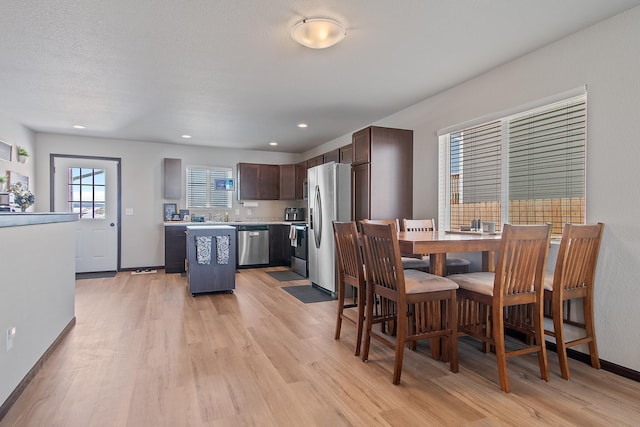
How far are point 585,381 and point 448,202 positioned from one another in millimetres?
2082

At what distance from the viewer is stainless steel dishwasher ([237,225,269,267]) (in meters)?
Result: 6.76

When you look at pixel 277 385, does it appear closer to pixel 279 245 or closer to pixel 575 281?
pixel 575 281

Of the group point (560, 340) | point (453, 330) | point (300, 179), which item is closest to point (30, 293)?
point (453, 330)

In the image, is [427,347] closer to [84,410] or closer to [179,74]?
[84,410]

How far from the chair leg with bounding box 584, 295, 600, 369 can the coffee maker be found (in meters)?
5.44

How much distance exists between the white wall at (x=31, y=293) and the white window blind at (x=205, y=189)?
3707mm

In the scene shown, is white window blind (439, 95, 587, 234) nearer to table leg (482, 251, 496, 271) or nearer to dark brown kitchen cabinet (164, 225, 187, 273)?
table leg (482, 251, 496, 271)

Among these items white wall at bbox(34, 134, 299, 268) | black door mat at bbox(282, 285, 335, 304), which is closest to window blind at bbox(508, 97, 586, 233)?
black door mat at bbox(282, 285, 335, 304)

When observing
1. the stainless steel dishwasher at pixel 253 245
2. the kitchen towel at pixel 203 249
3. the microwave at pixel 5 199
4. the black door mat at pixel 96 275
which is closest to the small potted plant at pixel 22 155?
the black door mat at pixel 96 275

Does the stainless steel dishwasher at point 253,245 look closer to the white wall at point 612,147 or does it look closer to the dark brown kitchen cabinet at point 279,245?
the dark brown kitchen cabinet at point 279,245

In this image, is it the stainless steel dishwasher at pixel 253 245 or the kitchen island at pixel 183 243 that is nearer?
the kitchen island at pixel 183 243

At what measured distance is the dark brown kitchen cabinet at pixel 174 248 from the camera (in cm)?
627

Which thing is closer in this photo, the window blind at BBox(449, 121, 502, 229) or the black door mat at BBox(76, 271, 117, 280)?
the window blind at BBox(449, 121, 502, 229)

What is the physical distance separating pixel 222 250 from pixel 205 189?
269 cm
